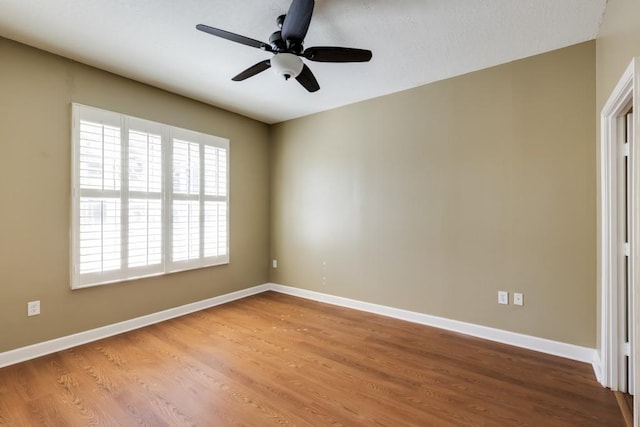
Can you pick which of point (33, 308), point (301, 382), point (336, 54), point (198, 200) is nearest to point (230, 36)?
point (336, 54)

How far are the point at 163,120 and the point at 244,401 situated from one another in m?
3.11

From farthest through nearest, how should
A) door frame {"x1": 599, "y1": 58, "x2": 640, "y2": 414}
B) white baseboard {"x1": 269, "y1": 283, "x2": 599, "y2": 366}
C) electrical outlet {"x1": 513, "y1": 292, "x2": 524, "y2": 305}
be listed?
electrical outlet {"x1": 513, "y1": 292, "x2": 524, "y2": 305}
white baseboard {"x1": 269, "y1": 283, "x2": 599, "y2": 366}
door frame {"x1": 599, "y1": 58, "x2": 640, "y2": 414}

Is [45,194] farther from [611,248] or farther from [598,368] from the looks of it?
[598,368]

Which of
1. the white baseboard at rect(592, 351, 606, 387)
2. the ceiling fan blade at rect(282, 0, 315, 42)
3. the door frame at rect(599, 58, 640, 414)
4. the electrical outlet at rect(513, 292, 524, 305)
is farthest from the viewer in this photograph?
the electrical outlet at rect(513, 292, 524, 305)

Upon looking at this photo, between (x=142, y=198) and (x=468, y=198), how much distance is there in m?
3.52

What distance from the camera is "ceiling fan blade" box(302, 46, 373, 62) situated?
2.05m

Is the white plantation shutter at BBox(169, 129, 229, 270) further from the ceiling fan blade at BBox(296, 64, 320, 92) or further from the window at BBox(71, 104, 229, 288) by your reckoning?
the ceiling fan blade at BBox(296, 64, 320, 92)

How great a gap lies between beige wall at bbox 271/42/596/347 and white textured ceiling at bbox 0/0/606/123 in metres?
0.38

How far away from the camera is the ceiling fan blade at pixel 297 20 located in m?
1.67

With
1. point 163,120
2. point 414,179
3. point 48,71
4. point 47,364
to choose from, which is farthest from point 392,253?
point 48,71

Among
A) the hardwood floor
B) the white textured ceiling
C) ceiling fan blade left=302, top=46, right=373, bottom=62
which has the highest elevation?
the white textured ceiling

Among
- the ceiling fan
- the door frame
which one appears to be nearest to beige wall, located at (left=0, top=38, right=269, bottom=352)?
Result: the ceiling fan

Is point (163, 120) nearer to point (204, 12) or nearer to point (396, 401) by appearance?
point (204, 12)

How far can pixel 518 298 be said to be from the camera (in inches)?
109
